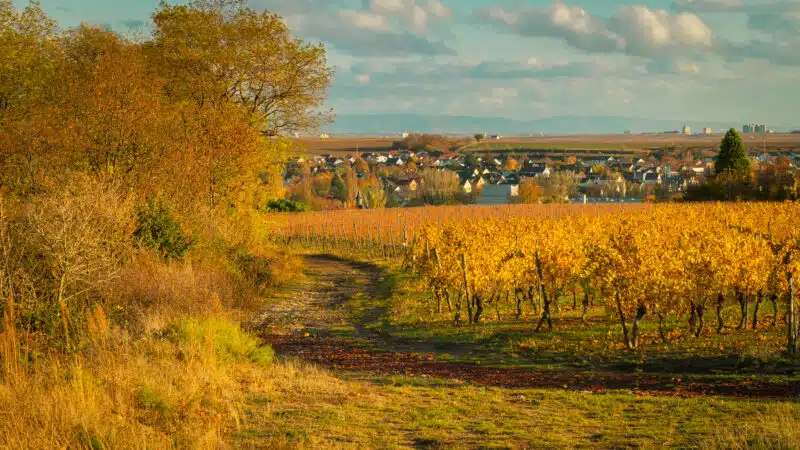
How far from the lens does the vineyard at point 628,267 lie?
18.0 meters

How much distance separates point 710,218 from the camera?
3183cm

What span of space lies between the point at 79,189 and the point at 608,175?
4973 inches

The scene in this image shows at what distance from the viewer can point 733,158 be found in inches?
2554

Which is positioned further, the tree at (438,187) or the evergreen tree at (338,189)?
the evergreen tree at (338,189)

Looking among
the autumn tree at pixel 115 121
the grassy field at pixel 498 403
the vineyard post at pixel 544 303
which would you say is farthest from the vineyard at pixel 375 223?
the grassy field at pixel 498 403

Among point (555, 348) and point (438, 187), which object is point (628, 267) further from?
point (438, 187)

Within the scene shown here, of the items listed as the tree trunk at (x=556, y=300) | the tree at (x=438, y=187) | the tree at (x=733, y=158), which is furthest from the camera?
the tree at (x=438, y=187)

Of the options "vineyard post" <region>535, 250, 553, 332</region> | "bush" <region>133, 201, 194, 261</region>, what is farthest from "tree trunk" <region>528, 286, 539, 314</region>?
"bush" <region>133, 201, 194, 261</region>

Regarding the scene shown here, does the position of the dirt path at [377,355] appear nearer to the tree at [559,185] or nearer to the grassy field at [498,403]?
the grassy field at [498,403]

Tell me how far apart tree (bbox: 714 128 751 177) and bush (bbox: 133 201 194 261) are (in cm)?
5255

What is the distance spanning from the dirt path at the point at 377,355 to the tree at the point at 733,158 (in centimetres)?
4329

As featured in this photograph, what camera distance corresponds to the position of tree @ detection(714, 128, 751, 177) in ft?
210

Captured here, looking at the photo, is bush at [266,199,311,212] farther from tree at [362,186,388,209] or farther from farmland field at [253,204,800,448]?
farmland field at [253,204,800,448]

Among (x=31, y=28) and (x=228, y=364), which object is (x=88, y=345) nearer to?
(x=228, y=364)
